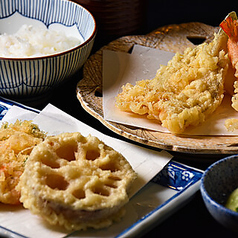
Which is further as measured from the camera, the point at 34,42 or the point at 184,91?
the point at 34,42

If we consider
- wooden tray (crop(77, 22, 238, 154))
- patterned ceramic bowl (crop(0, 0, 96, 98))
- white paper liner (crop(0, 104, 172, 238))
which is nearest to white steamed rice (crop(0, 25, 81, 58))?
patterned ceramic bowl (crop(0, 0, 96, 98))

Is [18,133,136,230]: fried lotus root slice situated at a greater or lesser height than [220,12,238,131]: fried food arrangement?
lesser

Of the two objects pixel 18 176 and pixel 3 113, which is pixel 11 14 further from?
pixel 18 176

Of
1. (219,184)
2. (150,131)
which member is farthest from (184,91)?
(219,184)

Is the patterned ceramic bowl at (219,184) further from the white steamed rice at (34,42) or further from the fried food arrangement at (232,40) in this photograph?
the white steamed rice at (34,42)

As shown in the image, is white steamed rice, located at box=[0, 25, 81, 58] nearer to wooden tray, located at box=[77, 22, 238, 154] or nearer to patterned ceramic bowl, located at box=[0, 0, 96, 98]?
patterned ceramic bowl, located at box=[0, 0, 96, 98]

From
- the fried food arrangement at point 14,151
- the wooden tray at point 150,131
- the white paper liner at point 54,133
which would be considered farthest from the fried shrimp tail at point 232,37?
the fried food arrangement at point 14,151

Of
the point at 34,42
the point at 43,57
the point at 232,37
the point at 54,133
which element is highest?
the point at 232,37

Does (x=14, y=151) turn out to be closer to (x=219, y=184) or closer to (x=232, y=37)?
(x=219, y=184)
